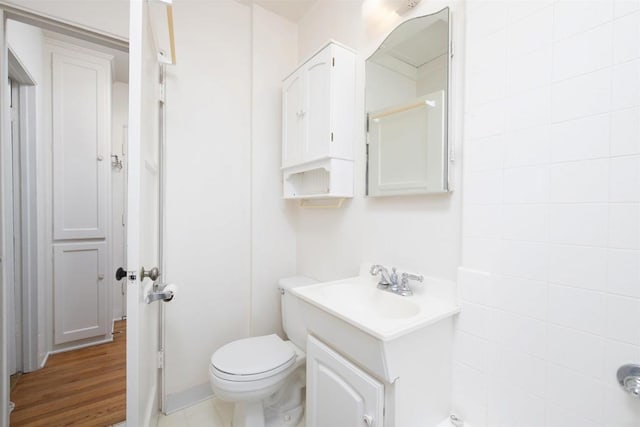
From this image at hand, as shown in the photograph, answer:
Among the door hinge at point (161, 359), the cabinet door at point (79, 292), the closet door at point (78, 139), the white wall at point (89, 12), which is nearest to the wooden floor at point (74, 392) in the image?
the cabinet door at point (79, 292)

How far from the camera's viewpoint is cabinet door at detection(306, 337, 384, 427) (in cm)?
88

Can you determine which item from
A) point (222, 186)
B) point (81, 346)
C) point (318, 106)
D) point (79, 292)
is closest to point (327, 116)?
point (318, 106)

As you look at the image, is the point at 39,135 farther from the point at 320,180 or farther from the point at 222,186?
the point at 320,180

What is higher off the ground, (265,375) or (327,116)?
(327,116)

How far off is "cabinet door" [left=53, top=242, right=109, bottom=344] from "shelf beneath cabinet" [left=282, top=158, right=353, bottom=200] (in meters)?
1.60

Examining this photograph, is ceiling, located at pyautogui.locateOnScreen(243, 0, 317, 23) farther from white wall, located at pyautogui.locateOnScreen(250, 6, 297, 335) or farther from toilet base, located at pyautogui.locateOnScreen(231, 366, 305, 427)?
toilet base, located at pyautogui.locateOnScreen(231, 366, 305, 427)

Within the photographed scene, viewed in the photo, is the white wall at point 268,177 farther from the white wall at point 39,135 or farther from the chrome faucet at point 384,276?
the white wall at point 39,135

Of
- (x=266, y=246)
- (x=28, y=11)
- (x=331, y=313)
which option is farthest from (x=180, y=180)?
(x=331, y=313)

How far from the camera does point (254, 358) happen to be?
4.48 ft

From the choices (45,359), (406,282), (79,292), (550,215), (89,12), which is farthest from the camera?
(79,292)

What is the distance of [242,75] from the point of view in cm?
185

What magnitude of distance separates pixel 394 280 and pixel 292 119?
1.17m

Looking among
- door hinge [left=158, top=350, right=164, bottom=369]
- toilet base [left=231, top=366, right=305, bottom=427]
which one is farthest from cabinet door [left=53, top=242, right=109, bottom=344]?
toilet base [left=231, top=366, right=305, bottom=427]

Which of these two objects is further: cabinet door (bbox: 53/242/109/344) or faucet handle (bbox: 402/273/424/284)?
cabinet door (bbox: 53/242/109/344)
